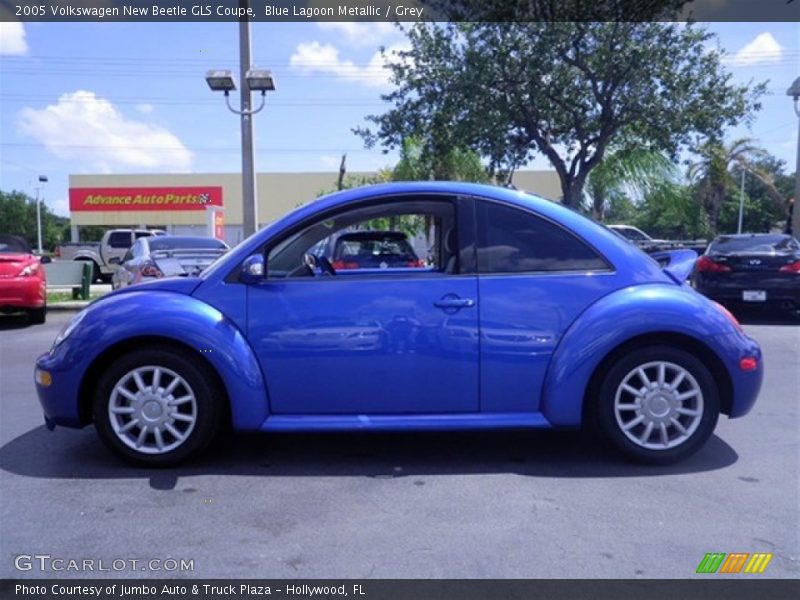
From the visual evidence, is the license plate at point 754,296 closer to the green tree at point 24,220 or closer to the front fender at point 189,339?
the front fender at point 189,339

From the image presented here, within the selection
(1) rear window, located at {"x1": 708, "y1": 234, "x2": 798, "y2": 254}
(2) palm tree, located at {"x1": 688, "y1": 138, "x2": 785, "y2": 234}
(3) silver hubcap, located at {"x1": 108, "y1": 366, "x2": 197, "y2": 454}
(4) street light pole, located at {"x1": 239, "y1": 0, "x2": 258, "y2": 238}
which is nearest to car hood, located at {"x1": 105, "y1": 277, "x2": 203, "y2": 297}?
(3) silver hubcap, located at {"x1": 108, "y1": 366, "x2": 197, "y2": 454}

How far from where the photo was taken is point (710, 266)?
11062 millimetres

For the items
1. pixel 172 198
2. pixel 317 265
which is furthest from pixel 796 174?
pixel 172 198

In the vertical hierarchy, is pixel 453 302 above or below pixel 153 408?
above

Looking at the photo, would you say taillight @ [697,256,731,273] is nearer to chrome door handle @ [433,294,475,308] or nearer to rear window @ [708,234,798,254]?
rear window @ [708,234,798,254]

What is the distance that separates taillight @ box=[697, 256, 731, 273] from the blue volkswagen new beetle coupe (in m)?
7.35

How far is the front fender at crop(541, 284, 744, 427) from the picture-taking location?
400 centimetres

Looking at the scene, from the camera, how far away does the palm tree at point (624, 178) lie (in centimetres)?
2423

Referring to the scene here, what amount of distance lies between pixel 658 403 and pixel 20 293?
9720 mm

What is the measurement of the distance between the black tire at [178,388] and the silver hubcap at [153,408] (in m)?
0.01

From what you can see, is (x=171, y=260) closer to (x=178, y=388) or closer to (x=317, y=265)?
(x=317, y=265)

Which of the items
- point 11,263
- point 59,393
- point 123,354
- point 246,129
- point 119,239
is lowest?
point 59,393

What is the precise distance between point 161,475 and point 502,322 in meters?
2.29
